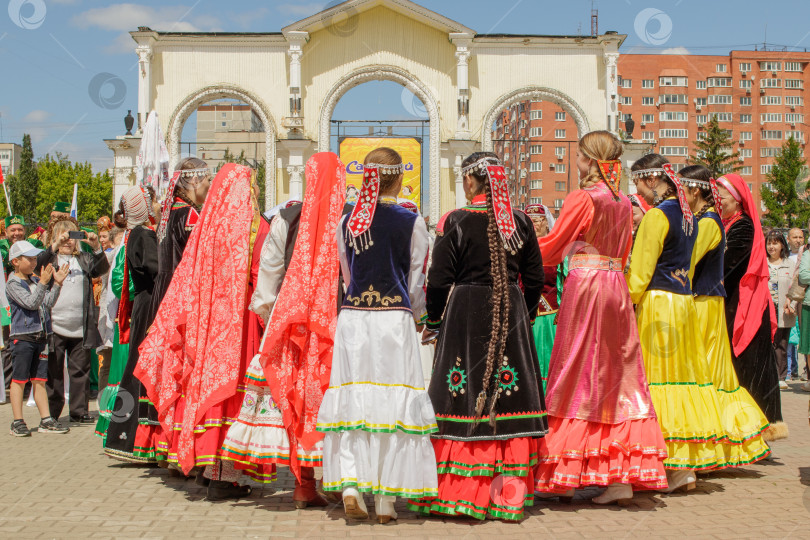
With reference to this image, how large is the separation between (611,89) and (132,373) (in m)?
24.2

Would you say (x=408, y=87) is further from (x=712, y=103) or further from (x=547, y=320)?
(x=712, y=103)

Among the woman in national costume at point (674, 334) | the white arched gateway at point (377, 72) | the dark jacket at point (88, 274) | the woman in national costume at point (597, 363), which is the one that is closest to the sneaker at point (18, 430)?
Result: the dark jacket at point (88, 274)

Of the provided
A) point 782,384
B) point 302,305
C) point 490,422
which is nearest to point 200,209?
point 302,305

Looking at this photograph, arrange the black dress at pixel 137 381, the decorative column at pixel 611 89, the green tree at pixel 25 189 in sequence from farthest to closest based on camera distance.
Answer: the green tree at pixel 25 189, the decorative column at pixel 611 89, the black dress at pixel 137 381

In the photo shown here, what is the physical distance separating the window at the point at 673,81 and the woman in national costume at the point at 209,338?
304 ft

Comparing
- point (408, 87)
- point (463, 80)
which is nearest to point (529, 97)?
point (463, 80)

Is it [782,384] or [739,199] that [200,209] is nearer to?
[739,199]

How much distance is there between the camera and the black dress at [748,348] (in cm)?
672

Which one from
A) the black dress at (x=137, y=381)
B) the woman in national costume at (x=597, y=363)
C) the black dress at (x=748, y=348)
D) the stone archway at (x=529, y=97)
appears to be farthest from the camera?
the stone archway at (x=529, y=97)

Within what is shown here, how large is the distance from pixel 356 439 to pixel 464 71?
24150 mm

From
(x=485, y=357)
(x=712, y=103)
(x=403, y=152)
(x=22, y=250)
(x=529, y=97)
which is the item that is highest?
(x=712, y=103)

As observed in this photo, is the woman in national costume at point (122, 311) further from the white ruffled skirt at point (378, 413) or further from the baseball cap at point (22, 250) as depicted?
the white ruffled skirt at point (378, 413)

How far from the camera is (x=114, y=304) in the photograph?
28.2 ft

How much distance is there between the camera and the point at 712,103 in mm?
94000
